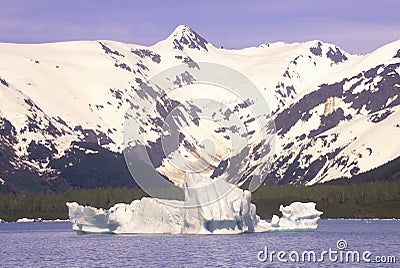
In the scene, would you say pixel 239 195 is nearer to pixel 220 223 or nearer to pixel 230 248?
pixel 220 223

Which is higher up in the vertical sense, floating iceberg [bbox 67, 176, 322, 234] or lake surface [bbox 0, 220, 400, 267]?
floating iceberg [bbox 67, 176, 322, 234]

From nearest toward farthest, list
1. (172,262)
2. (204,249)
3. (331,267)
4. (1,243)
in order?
(331,267)
(172,262)
(204,249)
(1,243)

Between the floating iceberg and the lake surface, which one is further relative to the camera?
the floating iceberg

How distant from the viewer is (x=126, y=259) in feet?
440

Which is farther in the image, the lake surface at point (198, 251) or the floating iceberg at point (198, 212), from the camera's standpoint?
the floating iceberg at point (198, 212)

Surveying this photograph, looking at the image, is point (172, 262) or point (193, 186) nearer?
point (172, 262)

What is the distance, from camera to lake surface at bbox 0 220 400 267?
12681cm

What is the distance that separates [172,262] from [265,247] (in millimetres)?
31831

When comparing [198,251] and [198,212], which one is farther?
[198,212]

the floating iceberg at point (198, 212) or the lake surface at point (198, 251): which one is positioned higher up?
the floating iceberg at point (198, 212)

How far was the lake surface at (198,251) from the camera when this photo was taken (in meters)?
127

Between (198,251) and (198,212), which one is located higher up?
(198,212)

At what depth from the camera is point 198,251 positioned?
14412cm

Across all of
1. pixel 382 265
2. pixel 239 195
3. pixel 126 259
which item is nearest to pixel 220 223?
pixel 239 195
